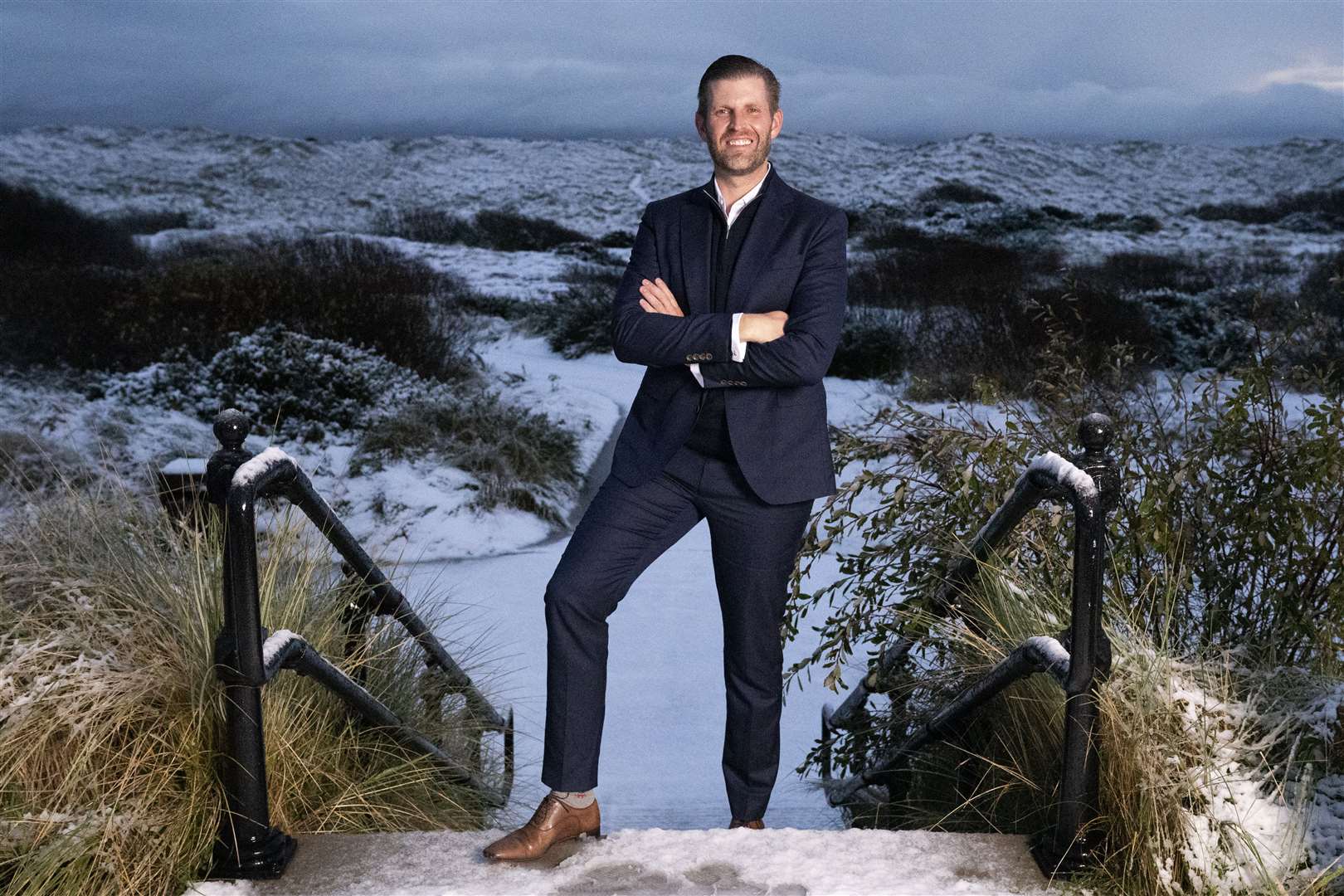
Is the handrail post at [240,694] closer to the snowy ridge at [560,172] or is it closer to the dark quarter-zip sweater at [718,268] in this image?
the dark quarter-zip sweater at [718,268]

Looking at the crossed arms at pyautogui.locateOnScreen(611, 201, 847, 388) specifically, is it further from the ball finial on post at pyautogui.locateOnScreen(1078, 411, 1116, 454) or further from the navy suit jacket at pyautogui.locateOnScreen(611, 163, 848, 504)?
the ball finial on post at pyautogui.locateOnScreen(1078, 411, 1116, 454)

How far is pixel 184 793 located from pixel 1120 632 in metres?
1.70

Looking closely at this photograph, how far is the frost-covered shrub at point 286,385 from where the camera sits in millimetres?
8938

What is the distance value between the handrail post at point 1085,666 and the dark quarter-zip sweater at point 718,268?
2.31 feet

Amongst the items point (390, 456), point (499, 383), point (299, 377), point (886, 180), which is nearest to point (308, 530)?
point (390, 456)

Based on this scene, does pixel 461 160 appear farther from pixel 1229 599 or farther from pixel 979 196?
pixel 1229 599

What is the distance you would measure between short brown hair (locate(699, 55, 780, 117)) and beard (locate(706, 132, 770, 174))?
0.06 meters

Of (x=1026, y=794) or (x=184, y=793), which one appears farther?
(x=1026, y=794)

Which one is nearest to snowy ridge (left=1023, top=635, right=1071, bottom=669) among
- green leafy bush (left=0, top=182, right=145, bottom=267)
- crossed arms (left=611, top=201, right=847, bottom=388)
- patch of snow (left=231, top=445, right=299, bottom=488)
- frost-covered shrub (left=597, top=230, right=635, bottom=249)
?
crossed arms (left=611, top=201, right=847, bottom=388)

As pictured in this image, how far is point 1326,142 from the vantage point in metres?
15.0

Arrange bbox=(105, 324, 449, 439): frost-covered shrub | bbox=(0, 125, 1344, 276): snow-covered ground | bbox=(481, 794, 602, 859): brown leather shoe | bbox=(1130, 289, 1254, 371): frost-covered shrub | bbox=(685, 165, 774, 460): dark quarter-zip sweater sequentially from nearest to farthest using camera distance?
bbox=(481, 794, 602, 859): brown leather shoe, bbox=(685, 165, 774, 460): dark quarter-zip sweater, bbox=(105, 324, 449, 439): frost-covered shrub, bbox=(1130, 289, 1254, 371): frost-covered shrub, bbox=(0, 125, 1344, 276): snow-covered ground

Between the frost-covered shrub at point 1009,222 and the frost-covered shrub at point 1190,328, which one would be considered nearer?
the frost-covered shrub at point 1190,328

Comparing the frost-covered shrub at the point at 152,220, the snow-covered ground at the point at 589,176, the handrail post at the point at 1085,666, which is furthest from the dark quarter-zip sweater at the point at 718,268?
the frost-covered shrub at the point at 152,220

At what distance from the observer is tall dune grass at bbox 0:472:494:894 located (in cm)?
206
